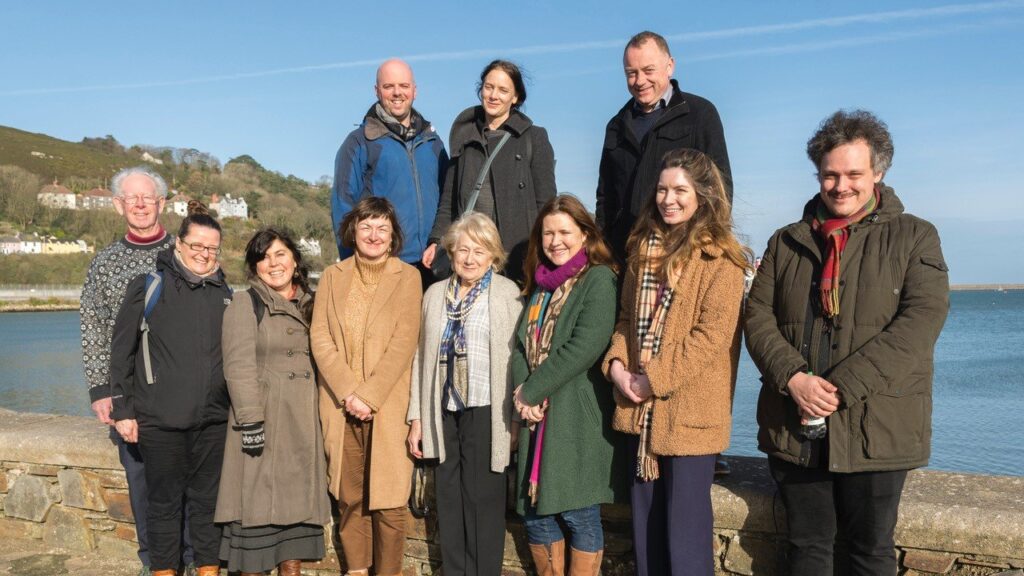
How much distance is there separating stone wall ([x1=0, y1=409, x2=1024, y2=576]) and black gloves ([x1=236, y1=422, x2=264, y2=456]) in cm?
75

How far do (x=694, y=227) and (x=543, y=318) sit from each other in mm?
679

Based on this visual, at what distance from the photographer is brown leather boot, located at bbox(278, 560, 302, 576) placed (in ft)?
11.1

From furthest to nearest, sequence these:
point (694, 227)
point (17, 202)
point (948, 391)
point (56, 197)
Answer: point (56, 197)
point (17, 202)
point (948, 391)
point (694, 227)

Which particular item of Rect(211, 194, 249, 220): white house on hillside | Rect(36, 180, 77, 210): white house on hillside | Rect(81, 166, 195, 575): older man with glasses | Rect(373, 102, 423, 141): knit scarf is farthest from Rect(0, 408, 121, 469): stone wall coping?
Rect(211, 194, 249, 220): white house on hillside

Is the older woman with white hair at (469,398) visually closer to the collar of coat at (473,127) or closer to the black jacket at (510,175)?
the black jacket at (510,175)

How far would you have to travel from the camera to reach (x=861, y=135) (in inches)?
95.3

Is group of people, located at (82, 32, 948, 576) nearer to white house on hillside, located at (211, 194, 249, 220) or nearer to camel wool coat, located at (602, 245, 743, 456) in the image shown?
camel wool coat, located at (602, 245, 743, 456)

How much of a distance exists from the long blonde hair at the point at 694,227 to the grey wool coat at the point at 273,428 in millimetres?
1497

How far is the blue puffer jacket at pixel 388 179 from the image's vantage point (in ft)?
12.4

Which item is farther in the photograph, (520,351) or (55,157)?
(55,157)

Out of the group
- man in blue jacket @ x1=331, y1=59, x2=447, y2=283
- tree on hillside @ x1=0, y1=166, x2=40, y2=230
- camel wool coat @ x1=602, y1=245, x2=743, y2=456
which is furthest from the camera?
tree on hillside @ x1=0, y1=166, x2=40, y2=230

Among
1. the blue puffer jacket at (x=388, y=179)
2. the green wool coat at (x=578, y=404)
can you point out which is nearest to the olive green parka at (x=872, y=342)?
the green wool coat at (x=578, y=404)

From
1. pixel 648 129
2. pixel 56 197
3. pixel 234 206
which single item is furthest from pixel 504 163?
pixel 56 197

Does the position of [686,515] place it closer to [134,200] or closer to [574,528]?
[574,528]
